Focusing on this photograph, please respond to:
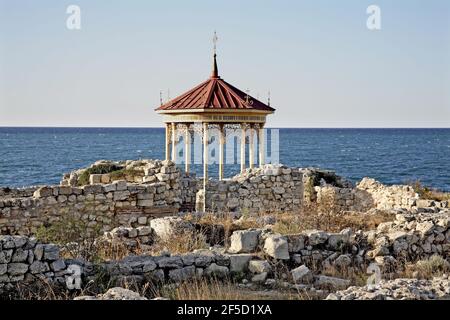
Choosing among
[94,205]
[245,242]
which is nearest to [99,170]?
[94,205]

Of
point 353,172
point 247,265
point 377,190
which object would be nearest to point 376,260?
point 247,265

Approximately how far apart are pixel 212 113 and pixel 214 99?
0.84m

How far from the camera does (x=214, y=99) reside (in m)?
20.0

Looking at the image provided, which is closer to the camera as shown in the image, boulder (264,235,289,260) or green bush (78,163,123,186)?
boulder (264,235,289,260)

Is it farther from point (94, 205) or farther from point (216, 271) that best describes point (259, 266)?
point (94, 205)

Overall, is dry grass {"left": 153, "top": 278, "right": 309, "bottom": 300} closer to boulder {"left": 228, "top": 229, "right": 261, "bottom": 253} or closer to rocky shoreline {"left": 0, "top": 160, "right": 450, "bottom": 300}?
rocky shoreline {"left": 0, "top": 160, "right": 450, "bottom": 300}

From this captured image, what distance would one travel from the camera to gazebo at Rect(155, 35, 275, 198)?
19469mm

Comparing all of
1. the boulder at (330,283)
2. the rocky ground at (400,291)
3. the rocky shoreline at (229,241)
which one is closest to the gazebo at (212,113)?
A: the rocky shoreline at (229,241)

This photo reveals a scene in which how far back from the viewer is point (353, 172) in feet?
202

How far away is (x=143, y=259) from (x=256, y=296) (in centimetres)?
198

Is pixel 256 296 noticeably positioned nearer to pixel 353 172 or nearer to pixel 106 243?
pixel 106 243

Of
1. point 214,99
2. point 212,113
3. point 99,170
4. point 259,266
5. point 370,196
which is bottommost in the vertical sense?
point 370,196

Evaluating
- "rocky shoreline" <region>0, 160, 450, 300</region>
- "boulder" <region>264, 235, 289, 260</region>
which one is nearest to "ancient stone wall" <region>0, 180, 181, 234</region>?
"rocky shoreline" <region>0, 160, 450, 300</region>

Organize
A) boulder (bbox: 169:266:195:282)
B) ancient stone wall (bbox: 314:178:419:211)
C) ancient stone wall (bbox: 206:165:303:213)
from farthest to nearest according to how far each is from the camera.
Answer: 1. ancient stone wall (bbox: 314:178:419:211)
2. ancient stone wall (bbox: 206:165:303:213)
3. boulder (bbox: 169:266:195:282)
